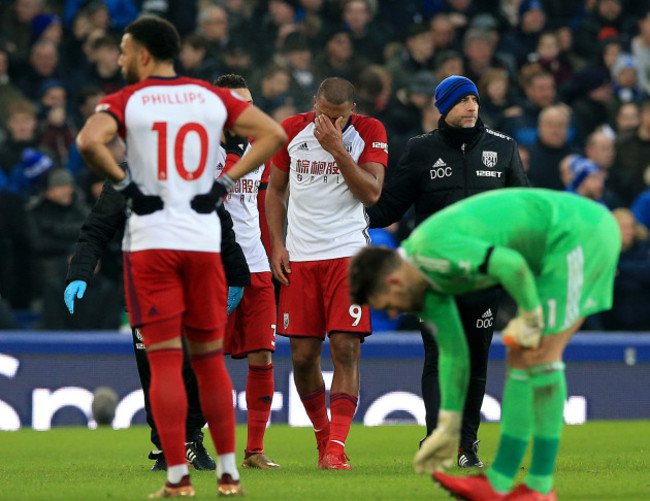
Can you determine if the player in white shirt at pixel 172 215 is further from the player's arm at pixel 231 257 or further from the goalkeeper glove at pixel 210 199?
the player's arm at pixel 231 257

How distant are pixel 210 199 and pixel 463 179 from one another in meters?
2.49

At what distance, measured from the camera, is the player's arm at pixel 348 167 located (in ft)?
26.6

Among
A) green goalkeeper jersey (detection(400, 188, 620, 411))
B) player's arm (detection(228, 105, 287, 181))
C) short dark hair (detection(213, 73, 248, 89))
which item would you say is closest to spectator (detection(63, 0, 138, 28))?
short dark hair (detection(213, 73, 248, 89))

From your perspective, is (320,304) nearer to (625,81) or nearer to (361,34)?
(361,34)

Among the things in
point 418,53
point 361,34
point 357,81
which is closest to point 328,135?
point 357,81

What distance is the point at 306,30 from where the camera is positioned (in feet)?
55.6

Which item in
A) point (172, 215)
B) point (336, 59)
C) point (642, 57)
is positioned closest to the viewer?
point (172, 215)

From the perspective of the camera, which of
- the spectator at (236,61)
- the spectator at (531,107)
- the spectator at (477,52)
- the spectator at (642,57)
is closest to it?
the spectator at (531,107)

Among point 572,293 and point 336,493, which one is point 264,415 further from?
point 572,293

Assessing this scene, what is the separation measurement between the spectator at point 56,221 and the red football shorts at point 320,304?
18.3ft

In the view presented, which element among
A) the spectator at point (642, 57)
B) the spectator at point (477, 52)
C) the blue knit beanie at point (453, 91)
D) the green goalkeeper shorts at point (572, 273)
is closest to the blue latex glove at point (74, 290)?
the blue knit beanie at point (453, 91)

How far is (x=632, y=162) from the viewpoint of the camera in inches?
607

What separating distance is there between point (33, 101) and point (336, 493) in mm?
10496

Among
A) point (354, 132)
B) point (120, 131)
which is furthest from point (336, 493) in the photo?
point (354, 132)
